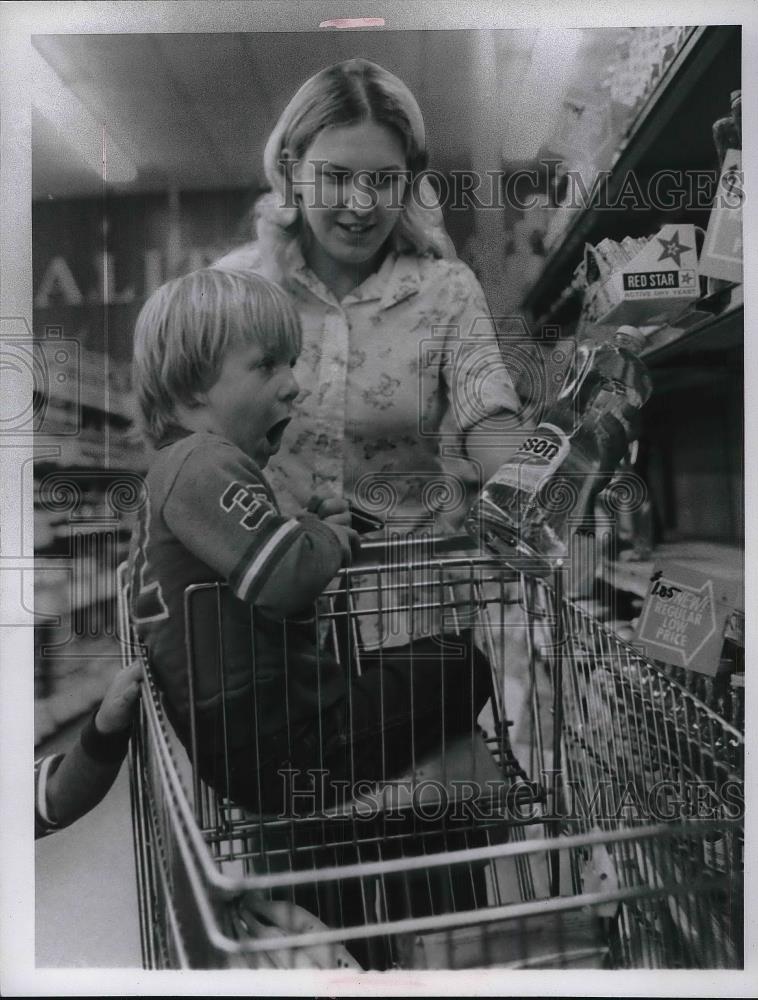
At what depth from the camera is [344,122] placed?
2.50 m

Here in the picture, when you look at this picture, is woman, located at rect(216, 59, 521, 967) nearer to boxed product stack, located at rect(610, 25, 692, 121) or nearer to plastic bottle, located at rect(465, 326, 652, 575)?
plastic bottle, located at rect(465, 326, 652, 575)

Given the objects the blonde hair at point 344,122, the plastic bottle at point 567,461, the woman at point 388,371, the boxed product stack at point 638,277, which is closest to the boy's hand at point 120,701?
the woman at point 388,371

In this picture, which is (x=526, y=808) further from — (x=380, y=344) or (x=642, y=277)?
(x=642, y=277)

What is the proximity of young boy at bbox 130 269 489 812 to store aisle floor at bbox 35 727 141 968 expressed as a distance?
37 centimetres

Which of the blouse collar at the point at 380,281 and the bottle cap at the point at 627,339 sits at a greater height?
the blouse collar at the point at 380,281

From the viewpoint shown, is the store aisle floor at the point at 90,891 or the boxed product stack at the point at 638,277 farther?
the store aisle floor at the point at 90,891

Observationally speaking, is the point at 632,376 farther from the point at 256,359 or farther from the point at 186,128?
the point at 186,128

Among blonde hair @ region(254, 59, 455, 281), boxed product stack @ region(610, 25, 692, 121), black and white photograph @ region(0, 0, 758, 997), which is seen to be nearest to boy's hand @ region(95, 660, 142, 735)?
black and white photograph @ region(0, 0, 758, 997)

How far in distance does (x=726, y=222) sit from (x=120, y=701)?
2.16 m

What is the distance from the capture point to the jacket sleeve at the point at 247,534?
2432 mm

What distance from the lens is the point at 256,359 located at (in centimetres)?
250

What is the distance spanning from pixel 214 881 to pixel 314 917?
55cm

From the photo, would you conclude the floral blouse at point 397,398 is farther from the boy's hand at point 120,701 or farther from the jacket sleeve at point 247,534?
the boy's hand at point 120,701

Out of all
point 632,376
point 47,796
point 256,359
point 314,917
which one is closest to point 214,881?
point 314,917
